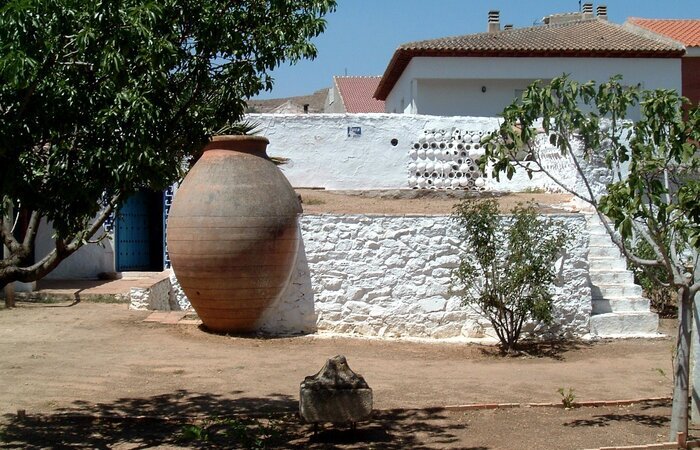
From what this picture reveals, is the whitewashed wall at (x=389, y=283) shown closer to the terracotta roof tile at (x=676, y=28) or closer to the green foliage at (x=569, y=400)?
the green foliage at (x=569, y=400)

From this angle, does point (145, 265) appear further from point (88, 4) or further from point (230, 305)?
point (88, 4)

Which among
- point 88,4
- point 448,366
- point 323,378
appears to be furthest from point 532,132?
point 448,366

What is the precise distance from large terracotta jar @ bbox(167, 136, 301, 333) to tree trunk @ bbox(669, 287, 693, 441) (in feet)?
18.5

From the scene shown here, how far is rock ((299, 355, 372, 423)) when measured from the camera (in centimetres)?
659

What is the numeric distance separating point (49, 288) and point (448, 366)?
7.84 metres

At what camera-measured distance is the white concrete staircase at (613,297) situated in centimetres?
1154

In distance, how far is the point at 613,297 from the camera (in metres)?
12.0

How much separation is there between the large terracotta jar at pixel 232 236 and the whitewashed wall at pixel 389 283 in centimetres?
43

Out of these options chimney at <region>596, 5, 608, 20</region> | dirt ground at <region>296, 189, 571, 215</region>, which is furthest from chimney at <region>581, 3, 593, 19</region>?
dirt ground at <region>296, 189, 571, 215</region>

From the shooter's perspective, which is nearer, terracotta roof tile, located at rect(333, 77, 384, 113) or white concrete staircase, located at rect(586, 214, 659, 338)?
white concrete staircase, located at rect(586, 214, 659, 338)

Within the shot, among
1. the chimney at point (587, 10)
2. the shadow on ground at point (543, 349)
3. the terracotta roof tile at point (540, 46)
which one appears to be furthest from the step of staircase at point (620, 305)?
the chimney at point (587, 10)

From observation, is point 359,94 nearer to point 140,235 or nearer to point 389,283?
point 140,235

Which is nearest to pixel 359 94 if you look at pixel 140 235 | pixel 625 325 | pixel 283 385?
pixel 140 235

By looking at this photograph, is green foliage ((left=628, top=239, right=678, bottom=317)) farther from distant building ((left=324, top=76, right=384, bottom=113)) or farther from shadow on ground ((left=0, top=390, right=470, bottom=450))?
distant building ((left=324, top=76, right=384, bottom=113))
